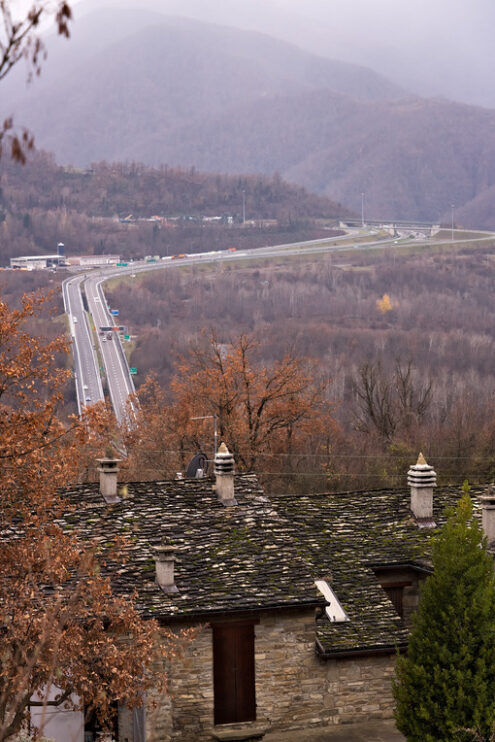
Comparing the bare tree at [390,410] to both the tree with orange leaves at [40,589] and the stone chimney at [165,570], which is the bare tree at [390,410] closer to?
the stone chimney at [165,570]

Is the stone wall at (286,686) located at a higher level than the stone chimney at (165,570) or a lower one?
lower

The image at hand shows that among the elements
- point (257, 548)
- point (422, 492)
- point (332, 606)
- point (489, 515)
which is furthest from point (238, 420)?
point (257, 548)

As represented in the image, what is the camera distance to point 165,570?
23156 millimetres

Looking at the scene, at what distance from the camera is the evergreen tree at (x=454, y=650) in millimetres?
20359

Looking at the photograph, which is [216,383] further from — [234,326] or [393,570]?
[234,326]

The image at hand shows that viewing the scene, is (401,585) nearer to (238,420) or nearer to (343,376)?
(238,420)

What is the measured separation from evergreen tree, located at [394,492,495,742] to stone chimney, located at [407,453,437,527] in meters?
7.48

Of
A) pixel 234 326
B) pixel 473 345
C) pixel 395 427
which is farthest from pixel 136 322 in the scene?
pixel 395 427

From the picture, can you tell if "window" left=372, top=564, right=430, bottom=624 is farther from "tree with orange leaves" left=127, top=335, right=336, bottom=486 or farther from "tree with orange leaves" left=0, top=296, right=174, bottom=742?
"tree with orange leaves" left=127, top=335, right=336, bottom=486

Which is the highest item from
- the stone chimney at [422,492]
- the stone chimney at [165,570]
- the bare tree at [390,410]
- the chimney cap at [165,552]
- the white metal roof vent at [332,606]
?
the bare tree at [390,410]

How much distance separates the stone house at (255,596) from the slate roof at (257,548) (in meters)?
0.04

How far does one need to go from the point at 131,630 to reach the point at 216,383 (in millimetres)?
51090

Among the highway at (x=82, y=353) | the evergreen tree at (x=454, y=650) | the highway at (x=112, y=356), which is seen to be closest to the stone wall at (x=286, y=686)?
the evergreen tree at (x=454, y=650)

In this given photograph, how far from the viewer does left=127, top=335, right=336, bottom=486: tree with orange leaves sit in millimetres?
65688
